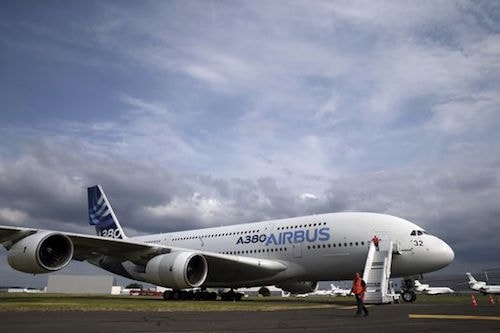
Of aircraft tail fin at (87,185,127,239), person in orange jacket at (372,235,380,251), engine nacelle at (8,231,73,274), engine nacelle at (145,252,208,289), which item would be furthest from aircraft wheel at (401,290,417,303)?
aircraft tail fin at (87,185,127,239)

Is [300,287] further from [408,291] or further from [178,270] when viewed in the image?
[178,270]

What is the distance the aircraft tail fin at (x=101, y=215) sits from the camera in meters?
35.6

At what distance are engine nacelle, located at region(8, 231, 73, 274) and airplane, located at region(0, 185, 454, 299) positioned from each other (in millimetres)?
36

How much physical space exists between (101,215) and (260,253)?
16663 mm

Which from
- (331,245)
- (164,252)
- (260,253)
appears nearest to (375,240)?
(331,245)

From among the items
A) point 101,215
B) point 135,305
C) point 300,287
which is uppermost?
point 101,215

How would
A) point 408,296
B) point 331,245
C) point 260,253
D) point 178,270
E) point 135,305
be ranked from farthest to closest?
point 260,253, point 331,245, point 408,296, point 178,270, point 135,305

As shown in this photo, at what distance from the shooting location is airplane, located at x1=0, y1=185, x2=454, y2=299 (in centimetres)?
1962

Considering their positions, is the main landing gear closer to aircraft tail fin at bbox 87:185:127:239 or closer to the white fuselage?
the white fuselage

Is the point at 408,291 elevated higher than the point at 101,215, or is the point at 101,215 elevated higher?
the point at 101,215

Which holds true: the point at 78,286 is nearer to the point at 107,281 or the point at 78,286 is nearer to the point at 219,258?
the point at 107,281

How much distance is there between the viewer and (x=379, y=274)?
19562 millimetres

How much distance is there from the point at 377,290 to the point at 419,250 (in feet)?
12.0

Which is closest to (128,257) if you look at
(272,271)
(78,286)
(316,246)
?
(272,271)
